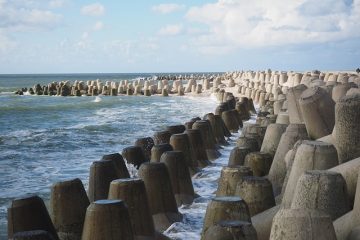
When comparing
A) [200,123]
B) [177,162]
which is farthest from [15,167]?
[177,162]

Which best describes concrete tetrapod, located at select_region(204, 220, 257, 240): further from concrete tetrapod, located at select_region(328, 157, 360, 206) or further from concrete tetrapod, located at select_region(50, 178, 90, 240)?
concrete tetrapod, located at select_region(50, 178, 90, 240)

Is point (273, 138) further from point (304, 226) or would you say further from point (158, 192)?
point (304, 226)

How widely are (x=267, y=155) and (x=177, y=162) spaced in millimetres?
1155

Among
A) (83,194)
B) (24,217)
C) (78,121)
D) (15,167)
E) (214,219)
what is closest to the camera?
(214,219)

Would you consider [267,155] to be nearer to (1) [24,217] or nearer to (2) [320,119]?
(2) [320,119]

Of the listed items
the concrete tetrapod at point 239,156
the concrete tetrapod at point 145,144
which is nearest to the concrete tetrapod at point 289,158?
the concrete tetrapod at point 239,156

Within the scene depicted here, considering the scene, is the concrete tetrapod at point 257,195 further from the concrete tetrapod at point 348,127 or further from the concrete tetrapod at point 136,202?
the concrete tetrapod at point 136,202

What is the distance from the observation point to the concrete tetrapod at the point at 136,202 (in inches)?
205

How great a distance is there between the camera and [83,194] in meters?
5.46

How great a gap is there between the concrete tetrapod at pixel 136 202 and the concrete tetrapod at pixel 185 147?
12.0ft

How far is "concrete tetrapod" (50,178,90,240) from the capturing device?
5.36 meters

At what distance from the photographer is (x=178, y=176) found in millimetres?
7363

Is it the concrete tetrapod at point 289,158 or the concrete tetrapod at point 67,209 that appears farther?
the concrete tetrapod at point 289,158

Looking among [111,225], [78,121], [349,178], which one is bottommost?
[78,121]
